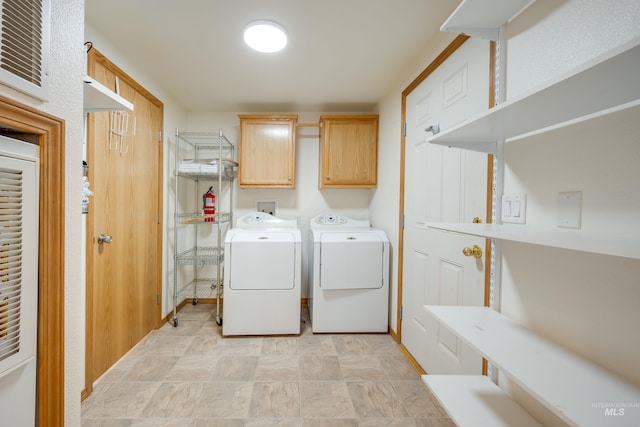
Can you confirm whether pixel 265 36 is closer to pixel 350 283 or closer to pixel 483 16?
pixel 483 16

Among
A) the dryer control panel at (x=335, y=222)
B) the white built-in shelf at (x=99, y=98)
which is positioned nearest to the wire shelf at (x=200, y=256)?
the dryer control panel at (x=335, y=222)

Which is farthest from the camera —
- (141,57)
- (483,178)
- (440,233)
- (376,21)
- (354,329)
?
(354,329)

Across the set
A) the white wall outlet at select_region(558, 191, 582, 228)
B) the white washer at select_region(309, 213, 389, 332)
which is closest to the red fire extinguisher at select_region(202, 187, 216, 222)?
the white washer at select_region(309, 213, 389, 332)

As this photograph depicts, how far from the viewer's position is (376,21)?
1488 mm

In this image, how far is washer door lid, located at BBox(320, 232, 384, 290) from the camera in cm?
229

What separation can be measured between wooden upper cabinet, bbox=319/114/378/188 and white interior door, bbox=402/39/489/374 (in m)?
0.66

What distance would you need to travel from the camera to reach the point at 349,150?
8.79 ft

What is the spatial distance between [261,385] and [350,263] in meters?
1.13

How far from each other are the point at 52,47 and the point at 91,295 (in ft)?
4.67

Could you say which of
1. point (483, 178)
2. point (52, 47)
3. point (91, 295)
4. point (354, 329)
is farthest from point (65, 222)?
point (354, 329)

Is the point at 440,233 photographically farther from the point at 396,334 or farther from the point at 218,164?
the point at 218,164

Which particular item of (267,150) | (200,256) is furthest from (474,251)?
(200,256)

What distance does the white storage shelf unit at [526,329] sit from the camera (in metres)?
0.53

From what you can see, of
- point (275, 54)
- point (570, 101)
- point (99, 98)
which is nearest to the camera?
point (570, 101)
